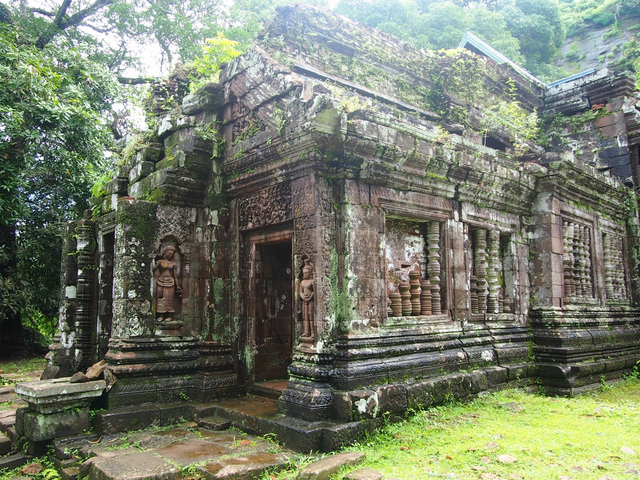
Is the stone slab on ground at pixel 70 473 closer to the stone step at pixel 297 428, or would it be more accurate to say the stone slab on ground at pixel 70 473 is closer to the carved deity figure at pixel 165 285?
the stone step at pixel 297 428

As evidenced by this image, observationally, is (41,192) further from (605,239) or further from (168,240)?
(605,239)

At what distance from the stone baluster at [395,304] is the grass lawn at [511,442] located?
3.93 feet

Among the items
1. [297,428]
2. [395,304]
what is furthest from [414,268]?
[297,428]

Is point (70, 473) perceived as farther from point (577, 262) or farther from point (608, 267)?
point (608, 267)

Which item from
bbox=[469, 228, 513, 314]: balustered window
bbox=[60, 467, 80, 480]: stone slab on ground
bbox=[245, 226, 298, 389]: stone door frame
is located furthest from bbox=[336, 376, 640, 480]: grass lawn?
bbox=[60, 467, 80, 480]: stone slab on ground

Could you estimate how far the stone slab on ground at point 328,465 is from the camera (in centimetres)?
415

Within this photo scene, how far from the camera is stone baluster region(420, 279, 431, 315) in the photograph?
21.8 feet

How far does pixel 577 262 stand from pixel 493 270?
221 centimetres

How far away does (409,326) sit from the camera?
6246 millimetres

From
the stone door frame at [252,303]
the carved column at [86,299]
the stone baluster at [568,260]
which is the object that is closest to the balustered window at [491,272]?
the stone baluster at [568,260]

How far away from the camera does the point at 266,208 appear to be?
650 centimetres

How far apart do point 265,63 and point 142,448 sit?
477 centimetres


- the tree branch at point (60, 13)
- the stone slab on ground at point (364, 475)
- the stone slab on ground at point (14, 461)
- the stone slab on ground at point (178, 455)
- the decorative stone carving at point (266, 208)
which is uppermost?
the tree branch at point (60, 13)

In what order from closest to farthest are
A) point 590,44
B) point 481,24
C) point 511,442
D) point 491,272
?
point 511,442, point 491,272, point 481,24, point 590,44
